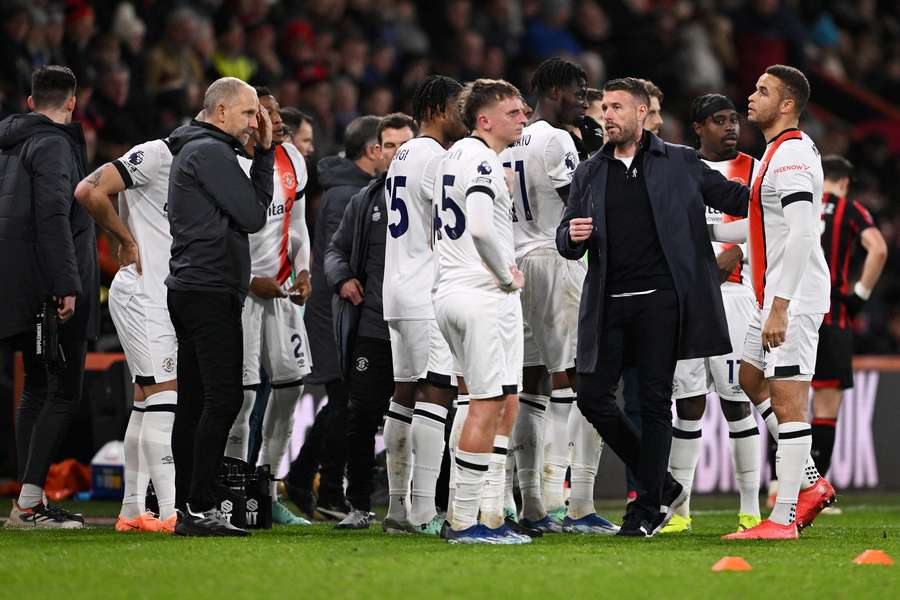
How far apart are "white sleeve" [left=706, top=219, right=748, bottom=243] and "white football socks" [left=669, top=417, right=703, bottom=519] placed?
1.05 meters

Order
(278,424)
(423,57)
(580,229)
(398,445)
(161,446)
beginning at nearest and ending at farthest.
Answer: (580,229), (161,446), (398,445), (278,424), (423,57)

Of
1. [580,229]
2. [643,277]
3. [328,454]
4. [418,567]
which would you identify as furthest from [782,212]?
[328,454]

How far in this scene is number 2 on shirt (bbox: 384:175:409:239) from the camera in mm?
7933

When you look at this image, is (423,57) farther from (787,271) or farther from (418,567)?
(418,567)

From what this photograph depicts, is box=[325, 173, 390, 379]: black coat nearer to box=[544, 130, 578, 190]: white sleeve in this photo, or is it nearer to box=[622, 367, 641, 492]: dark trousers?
box=[544, 130, 578, 190]: white sleeve

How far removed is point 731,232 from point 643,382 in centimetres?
122

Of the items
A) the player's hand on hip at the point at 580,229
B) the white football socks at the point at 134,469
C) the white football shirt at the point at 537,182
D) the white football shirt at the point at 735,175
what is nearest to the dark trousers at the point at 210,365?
the white football socks at the point at 134,469

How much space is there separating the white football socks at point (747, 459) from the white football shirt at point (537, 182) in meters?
1.43

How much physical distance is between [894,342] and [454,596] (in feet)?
38.7

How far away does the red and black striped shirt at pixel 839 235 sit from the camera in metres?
10.7

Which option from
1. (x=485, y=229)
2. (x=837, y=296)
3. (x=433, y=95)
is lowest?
(x=837, y=296)

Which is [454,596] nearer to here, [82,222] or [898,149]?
[82,222]

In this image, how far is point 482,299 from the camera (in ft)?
23.0

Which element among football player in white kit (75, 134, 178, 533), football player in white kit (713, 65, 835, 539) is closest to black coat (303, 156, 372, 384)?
football player in white kit (75, 134, 178, 533)
